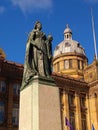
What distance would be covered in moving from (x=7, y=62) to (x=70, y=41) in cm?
3224

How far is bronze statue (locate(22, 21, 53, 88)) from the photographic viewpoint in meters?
10.5

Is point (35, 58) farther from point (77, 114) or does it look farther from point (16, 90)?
point (77, 114)

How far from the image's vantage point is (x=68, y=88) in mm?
46250

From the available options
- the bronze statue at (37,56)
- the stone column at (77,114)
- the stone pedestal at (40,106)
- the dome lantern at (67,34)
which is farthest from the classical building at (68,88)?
the stone pedestal at (40,106)

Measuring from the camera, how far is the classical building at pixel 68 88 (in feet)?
124

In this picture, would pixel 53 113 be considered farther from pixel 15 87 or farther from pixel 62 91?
pixel 62 91

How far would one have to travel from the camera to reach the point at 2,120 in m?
36.6

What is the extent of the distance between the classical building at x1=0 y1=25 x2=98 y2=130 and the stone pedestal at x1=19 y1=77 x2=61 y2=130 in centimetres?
2761

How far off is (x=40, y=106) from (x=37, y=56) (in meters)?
2.28

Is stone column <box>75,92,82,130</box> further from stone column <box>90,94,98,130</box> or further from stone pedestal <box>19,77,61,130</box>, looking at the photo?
stone pedestal <box>19,77,61,130</box>

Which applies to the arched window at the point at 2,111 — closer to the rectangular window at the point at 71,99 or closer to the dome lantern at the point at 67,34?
the rectangular window at the point at 71,99

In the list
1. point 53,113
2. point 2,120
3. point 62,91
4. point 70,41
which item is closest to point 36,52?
point 53,113

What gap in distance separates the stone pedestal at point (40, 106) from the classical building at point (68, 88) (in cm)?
2761

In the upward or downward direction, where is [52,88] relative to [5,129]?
upward
